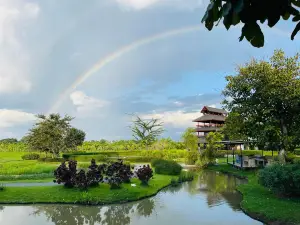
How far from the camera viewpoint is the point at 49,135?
36.6 meters

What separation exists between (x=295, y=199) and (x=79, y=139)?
1540 inches

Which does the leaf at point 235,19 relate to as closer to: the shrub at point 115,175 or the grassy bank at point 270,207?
the grassy bank at point 270,207

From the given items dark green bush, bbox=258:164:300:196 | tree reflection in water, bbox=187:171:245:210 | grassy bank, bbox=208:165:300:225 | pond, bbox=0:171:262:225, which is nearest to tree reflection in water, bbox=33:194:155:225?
pond, bbox=0:171:262:225

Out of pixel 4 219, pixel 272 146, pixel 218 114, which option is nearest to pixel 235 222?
pixel 4 219

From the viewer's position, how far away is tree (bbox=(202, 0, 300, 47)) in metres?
1.70

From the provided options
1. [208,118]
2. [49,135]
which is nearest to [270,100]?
[49,135]

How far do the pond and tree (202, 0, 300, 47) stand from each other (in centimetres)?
973

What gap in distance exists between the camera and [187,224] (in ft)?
35.0

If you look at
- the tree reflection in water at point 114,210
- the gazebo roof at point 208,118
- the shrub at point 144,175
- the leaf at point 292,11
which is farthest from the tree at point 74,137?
the leaf at point 292,11

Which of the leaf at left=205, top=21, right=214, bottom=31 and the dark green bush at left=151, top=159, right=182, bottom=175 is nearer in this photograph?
the leaf at left=205, top=21, right=214, bottom=31

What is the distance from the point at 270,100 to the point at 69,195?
12621 mm

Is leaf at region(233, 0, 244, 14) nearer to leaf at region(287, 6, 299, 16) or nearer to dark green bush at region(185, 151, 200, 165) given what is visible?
leaf at region(287, 6, 299, 16)

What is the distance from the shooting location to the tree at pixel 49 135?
3653 cm

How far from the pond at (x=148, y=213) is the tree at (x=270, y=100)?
21.5ft
